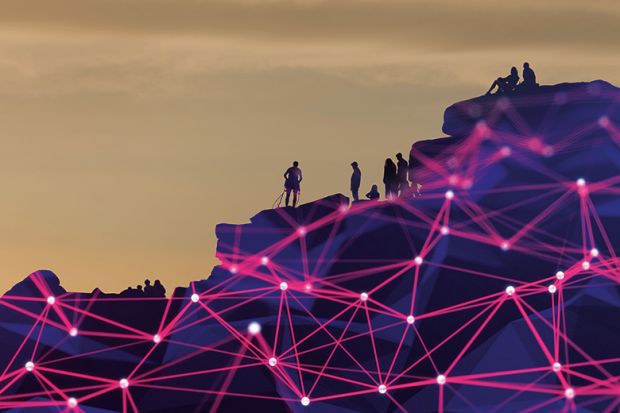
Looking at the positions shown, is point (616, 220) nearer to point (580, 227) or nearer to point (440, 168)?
point (580, 227)

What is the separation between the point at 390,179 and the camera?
43.2m

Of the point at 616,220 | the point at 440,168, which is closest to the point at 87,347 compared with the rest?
the point at 440,168

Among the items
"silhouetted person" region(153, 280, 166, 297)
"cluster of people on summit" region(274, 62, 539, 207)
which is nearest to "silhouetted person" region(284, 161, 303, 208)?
"cluster of people on summit" region(274, 62, 539, 207)

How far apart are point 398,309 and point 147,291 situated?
A: 1210cm

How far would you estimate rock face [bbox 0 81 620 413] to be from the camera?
34000mm

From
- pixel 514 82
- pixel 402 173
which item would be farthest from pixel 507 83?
pixel 402 173

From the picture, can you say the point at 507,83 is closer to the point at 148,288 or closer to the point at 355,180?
the point at 355,180

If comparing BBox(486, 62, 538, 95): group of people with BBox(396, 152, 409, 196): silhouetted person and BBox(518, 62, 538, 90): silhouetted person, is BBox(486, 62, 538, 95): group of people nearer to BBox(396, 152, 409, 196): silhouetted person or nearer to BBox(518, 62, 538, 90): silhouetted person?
BBox(518, 62, 538, 90): silhouetted person

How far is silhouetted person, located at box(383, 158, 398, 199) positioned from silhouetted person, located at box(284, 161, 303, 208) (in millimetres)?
3258

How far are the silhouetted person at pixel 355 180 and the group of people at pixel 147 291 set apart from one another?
8.39 metres

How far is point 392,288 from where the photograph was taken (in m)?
37.2

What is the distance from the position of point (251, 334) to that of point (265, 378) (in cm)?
169

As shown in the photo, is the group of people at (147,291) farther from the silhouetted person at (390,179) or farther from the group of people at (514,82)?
the group of people at (514,82)

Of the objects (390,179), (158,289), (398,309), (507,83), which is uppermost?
(507,83)
